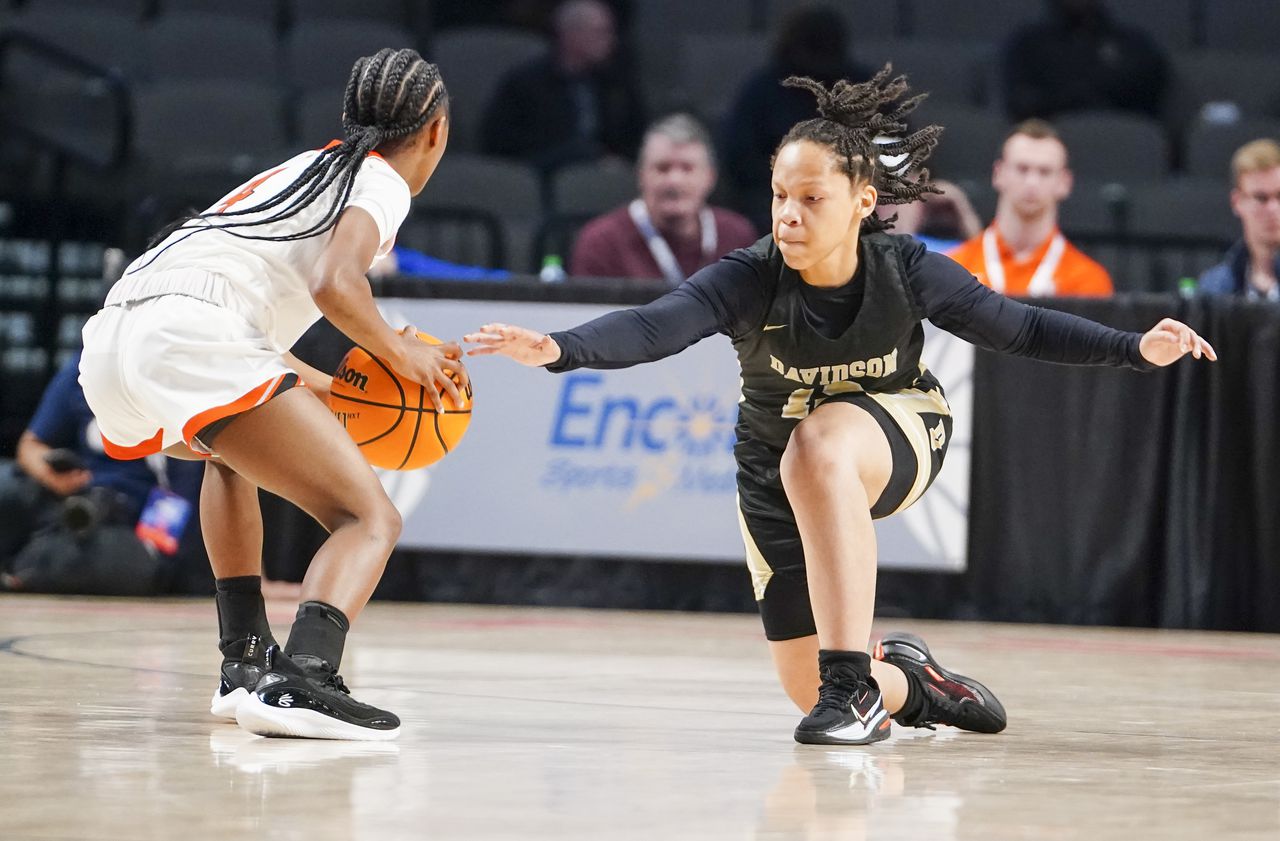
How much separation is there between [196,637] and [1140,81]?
24.2ft

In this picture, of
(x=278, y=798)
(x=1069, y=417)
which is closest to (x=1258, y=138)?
(x=1069, y=417)

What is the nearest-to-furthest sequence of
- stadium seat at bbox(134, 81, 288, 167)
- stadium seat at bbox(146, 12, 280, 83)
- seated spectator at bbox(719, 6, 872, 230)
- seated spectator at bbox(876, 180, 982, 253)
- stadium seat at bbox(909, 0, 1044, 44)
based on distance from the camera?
seated spectator at bbox(876, 180, 982, 253), seated spectator at bbox(719, 6, 872, 230), stadium seat at bbox(134, 81, 288, 167), stadium seat at bbox(146, 12, 280, 83), stadium seat at bbox(909, 0, 1044, 44)

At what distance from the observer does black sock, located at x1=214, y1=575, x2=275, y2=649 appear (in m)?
4.42

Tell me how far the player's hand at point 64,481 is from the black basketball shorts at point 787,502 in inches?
176

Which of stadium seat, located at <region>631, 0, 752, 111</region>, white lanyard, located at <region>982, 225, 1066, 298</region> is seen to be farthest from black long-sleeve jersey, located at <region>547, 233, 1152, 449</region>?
stadium seat, located at <region>631, 0, 752, 111</region>

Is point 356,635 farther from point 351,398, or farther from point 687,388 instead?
point 351,398

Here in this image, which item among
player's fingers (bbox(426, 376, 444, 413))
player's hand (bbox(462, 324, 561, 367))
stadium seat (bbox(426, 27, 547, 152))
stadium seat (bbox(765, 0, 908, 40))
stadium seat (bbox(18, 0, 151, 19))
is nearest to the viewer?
player's hand (bbox(462, 324, 561, 367))

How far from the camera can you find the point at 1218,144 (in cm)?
1078

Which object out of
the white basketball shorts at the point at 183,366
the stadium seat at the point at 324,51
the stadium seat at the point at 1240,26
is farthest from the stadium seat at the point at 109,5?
the white basketball shorts at the point at 183,366

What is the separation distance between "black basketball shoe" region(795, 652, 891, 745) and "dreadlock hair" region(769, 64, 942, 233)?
110 centimetres

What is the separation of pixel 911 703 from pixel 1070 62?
306 inches

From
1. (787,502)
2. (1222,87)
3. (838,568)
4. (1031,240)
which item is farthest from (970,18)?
(838,568)

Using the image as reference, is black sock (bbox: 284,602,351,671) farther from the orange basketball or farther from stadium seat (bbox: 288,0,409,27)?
stadium seat (bbox: 288,0,409,27)

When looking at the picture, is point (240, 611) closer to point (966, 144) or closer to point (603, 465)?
point (603, 465)
